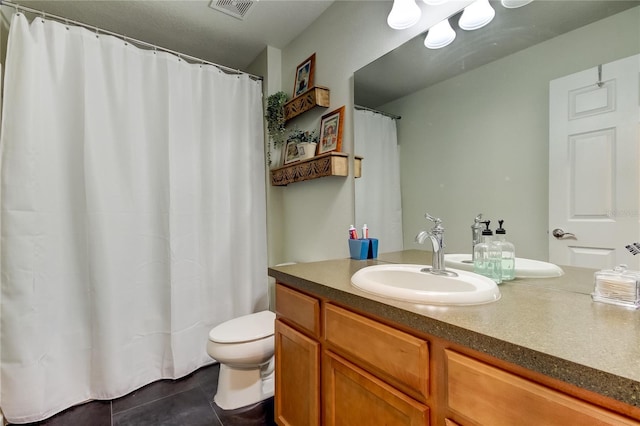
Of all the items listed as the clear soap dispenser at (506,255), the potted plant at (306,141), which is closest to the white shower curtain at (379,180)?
the potted plant at (306,141)

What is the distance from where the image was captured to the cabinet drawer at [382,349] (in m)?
0.75

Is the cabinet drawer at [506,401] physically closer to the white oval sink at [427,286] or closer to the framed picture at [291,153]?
the white oval sink at [427,286]

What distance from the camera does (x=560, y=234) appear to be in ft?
3.24

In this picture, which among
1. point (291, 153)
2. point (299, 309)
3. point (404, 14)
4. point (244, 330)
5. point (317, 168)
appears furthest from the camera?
point (291, 153)

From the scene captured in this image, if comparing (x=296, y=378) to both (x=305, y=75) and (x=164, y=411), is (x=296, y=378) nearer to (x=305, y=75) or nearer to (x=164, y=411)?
(x=164, y=411)

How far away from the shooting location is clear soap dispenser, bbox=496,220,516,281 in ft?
3.51

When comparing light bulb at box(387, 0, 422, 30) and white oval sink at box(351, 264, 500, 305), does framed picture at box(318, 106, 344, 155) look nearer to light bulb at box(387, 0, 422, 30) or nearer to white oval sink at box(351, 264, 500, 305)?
light bulb at box(387, 0, 422, 30)

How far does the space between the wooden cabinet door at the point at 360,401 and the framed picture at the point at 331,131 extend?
1.16m

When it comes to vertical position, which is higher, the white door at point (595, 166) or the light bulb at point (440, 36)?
the light bulb at point (440, 36)

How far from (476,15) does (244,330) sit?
72.6 inches

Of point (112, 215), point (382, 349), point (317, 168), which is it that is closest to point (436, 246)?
point (382, 349)

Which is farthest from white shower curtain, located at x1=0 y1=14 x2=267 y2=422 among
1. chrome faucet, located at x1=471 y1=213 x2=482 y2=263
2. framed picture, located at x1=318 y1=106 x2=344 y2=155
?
chrome faucet, located at x1=471 y1=213 x2=482 y2=263

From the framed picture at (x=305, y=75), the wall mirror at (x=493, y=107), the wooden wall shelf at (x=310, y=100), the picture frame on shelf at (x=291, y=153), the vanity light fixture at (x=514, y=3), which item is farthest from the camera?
the picture frame on shelf at (x=291, y=153)

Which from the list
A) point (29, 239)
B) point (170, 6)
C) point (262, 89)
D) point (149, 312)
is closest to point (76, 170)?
point (29, 239)
